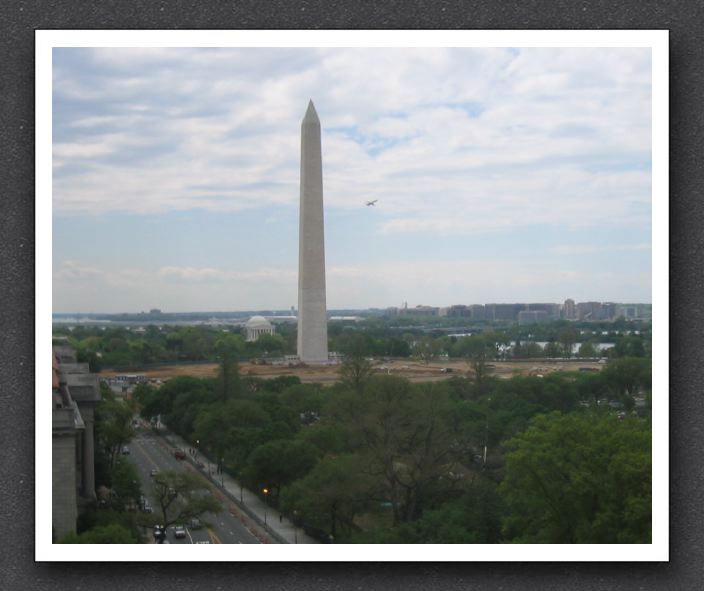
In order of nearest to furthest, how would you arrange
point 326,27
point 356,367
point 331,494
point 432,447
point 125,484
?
point 326,27, point 125,484, point 331,494, point 432,447, point 356,367

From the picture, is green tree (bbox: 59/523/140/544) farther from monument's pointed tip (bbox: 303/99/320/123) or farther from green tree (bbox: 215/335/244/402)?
monument's pointed tip (bbox: 303/99/320/123)

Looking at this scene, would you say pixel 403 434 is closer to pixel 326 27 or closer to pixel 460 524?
pixel 460 524

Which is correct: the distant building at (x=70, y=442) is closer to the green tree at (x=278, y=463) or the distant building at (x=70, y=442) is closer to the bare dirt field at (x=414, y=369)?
the bare dirt field at (x=414, y=369)

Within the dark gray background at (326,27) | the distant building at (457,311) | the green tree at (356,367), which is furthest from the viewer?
the green tree at (356,367)

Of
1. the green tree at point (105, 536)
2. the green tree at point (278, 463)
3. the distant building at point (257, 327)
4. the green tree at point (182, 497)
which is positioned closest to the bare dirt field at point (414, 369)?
the distant building at point (257, 327)

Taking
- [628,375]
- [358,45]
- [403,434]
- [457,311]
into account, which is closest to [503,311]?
[457,311]

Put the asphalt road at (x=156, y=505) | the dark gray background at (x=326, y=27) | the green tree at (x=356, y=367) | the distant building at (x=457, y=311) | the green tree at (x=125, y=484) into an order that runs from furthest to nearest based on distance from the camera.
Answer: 1. the green tree at (x=356, y=367)
2. the distant building at (x=457, y=311)
3. the green tree at (x=125, y=484)
4. the asphalt road at (x=156, y=505)
5. the dark gray background at (x=326, y=27)
